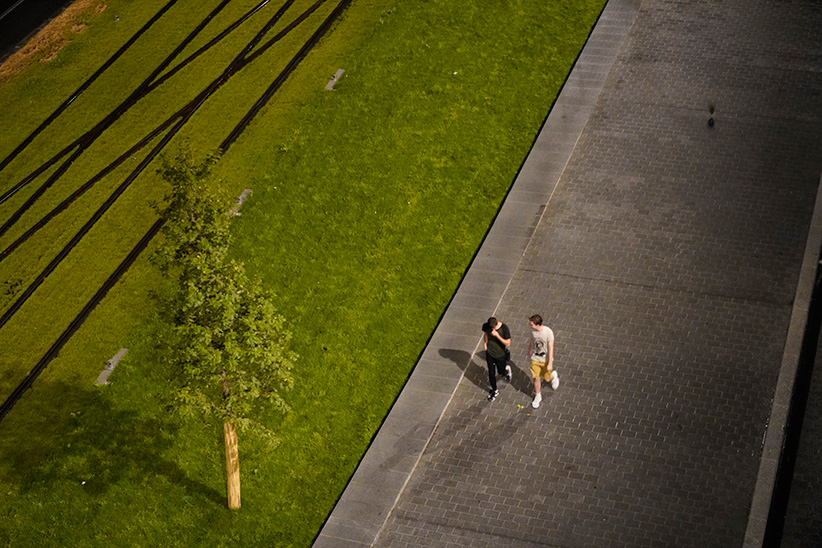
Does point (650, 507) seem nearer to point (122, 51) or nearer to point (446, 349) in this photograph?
point (446, 349)

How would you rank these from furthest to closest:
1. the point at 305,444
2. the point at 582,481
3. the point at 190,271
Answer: the point at 305,444 → the point at 582,481 → the point at 190,271

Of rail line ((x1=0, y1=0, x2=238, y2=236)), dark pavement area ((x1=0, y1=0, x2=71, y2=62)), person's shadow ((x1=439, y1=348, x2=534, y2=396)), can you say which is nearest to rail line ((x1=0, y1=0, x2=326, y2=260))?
rail line ((x1=0, y1=0, x2=238, y2=236))

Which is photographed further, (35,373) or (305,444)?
(35,373)

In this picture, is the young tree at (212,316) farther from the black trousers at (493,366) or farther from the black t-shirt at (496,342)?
the black trousers at (493,366)

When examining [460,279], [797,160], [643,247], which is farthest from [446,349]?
[797,160]

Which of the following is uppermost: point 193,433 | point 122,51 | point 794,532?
point 122,51

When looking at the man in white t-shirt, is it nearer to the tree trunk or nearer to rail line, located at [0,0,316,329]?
the tree trunk
